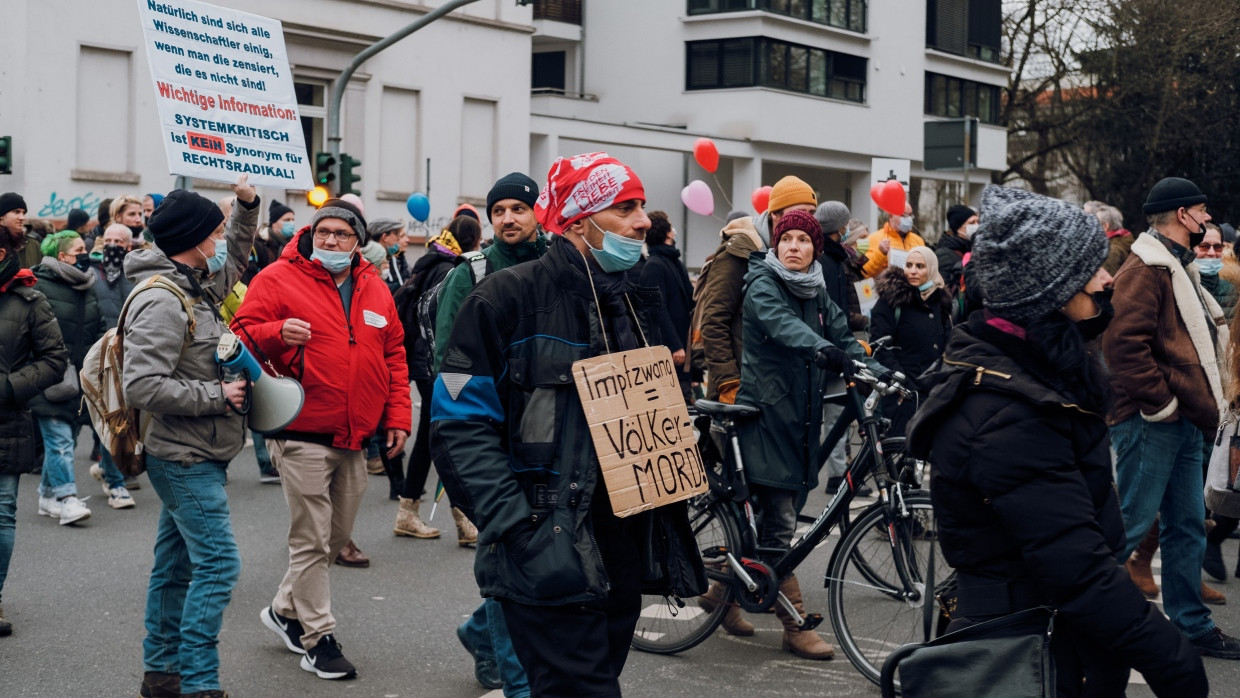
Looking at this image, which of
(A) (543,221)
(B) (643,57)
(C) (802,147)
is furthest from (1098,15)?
(A) (543,221)

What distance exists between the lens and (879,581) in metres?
5.68

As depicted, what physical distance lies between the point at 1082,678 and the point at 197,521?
3.27 meters

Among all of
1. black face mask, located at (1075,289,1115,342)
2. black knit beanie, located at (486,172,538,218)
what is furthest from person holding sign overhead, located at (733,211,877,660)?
black face mask, located at (1075,289,1115,342)

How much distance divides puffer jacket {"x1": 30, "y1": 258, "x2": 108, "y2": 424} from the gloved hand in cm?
536

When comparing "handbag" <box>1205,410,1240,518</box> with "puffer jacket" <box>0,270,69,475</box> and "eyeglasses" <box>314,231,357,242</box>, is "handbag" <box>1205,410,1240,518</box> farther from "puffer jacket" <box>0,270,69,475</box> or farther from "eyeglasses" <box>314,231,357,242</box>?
"puffer jacket" <box>0,270,69,475</box>

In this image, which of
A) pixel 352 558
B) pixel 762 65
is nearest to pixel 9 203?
pixel 352 558

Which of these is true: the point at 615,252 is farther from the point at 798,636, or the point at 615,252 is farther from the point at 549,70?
the point at 549,70

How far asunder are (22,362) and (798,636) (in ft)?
12.7

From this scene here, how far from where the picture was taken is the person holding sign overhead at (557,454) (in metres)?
3.54

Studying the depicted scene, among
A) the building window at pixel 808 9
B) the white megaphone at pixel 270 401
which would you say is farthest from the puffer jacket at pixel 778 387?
the building window at pixel 808 9

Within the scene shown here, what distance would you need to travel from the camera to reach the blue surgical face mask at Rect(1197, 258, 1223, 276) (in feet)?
35.2

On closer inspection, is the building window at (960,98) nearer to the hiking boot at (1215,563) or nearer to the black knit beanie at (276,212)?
the black knit beanie at (276,212)

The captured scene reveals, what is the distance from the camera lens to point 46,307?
680 cm

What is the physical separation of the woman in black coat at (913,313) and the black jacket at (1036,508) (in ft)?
20.5
